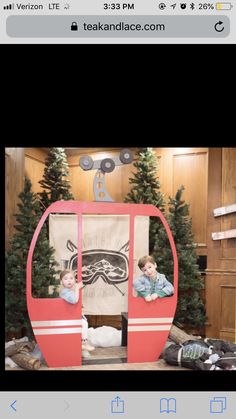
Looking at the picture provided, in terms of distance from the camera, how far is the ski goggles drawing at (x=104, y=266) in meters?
2.04

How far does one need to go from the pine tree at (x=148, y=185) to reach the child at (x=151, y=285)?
2.13ft

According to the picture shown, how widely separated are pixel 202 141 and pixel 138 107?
194 mm

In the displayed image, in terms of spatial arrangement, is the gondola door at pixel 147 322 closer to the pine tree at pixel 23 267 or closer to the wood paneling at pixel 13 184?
the pine tree at pixel 23 267

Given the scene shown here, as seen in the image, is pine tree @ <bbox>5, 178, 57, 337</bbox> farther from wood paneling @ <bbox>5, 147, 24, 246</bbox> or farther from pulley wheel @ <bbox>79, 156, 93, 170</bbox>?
pulley wheel @ <bbox>79, 156, 93, 170</bbox>

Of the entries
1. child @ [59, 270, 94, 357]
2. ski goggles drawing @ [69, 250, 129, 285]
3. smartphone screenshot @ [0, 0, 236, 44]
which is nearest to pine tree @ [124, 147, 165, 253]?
ski goggles drawing @ [69, 250, 129, 285]

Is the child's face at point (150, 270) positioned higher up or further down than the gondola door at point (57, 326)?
higher up

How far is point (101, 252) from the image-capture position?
2039 mm

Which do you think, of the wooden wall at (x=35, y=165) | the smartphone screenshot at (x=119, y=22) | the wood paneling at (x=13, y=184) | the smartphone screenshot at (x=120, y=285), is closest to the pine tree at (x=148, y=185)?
the smartphone screenshot at (x=120, y=285)

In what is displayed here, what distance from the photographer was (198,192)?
2311 millimetres

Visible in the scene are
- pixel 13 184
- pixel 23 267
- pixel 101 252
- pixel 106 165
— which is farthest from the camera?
pixel 101 252

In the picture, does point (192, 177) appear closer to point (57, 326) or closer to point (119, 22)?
point (57, 326)

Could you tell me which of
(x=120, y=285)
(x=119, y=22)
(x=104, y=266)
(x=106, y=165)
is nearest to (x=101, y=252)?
(x=104, y=266)

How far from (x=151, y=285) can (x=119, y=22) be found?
1152mm
